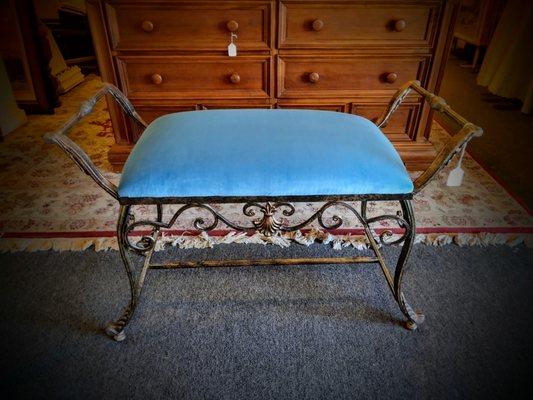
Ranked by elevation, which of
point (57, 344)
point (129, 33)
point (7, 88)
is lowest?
point (57, 344)

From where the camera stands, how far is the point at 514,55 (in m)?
3.06

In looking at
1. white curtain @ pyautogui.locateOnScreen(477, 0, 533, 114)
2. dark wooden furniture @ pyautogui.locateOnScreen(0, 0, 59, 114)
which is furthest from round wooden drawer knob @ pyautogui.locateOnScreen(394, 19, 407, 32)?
dark wooden furniture @ pyautogui.locateOnScreen(0, 0, 59, 114)

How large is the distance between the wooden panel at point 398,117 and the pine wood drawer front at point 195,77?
0.51m

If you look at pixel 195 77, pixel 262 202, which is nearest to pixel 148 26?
pixel 195 77

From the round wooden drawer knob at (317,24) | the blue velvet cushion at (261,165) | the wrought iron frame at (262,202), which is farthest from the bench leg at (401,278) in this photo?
the round wooden drawer knob at (317,24)

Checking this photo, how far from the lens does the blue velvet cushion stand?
1.05m

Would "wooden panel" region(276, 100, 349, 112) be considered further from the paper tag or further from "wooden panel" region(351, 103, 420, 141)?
the paper tag

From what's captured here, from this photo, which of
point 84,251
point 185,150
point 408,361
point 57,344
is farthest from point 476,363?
point 84,251

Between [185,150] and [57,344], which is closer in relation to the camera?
[185,150]

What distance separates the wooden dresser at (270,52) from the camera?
1721 mm

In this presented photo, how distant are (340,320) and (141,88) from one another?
4.67ft

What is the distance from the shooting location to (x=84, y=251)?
1.59m

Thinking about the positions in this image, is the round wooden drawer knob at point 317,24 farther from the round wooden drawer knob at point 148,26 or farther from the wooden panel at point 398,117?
the round wooden drawer knob at point 148,26

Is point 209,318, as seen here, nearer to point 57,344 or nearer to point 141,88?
point 57,344
